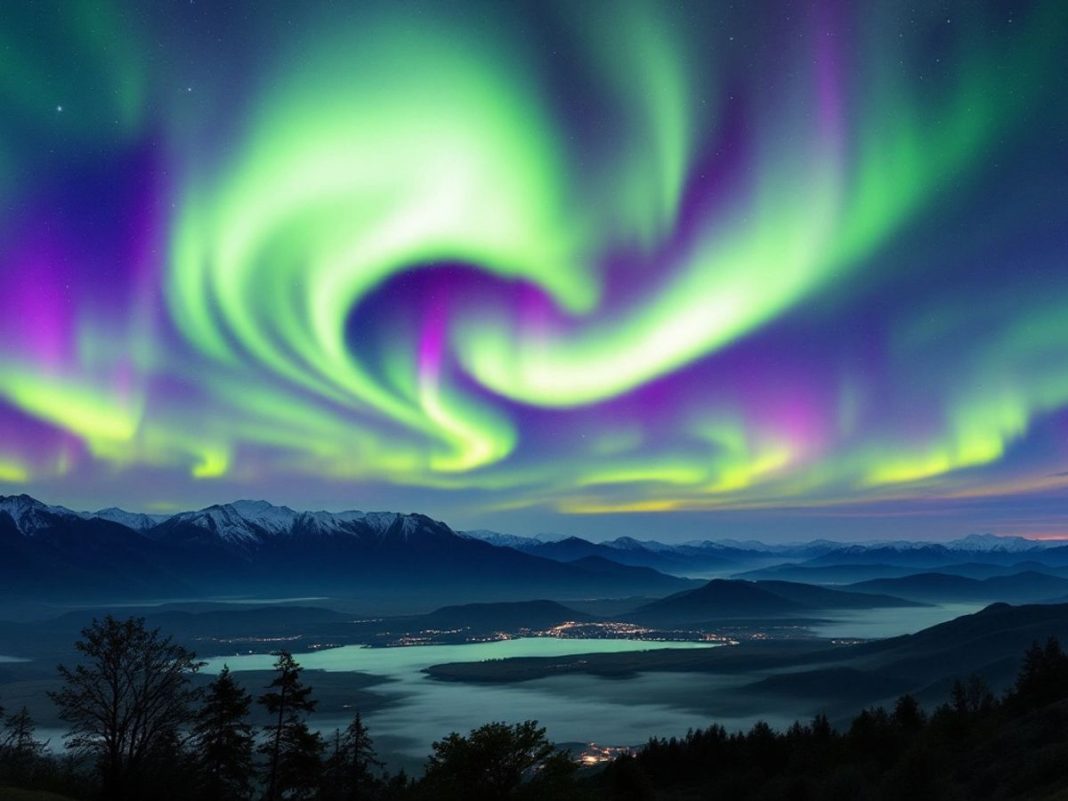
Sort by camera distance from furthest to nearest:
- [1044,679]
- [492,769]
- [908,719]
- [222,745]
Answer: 1. [908,719]
2. [1044,679]
3. [222,745]
4. [492,769]

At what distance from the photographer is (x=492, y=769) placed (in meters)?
55.7

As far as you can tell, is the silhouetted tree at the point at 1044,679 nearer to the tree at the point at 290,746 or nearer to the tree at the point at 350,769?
the tree at the point at 350,769

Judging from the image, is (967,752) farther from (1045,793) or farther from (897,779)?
(1045,793)

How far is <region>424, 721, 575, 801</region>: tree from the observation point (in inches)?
2168

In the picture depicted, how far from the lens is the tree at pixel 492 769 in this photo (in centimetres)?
5506

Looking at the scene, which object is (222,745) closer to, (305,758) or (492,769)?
(305,758)

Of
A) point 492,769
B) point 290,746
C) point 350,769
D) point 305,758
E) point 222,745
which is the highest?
point 492,769

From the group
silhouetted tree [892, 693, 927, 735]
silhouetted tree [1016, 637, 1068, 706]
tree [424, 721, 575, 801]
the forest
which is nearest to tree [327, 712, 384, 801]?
the forest

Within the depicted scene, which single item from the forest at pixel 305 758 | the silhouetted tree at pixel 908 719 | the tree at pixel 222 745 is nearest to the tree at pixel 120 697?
the forest at pixel 305 758

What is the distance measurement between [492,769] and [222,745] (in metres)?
27.5

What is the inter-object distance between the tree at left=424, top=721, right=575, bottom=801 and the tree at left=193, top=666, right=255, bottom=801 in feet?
69.0

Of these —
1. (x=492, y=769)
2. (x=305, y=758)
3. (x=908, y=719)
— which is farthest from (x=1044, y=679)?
(x=305, y=758)

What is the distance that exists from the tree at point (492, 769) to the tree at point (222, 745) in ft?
69.0

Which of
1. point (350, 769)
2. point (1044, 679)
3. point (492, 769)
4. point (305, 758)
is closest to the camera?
point (492, 769)
